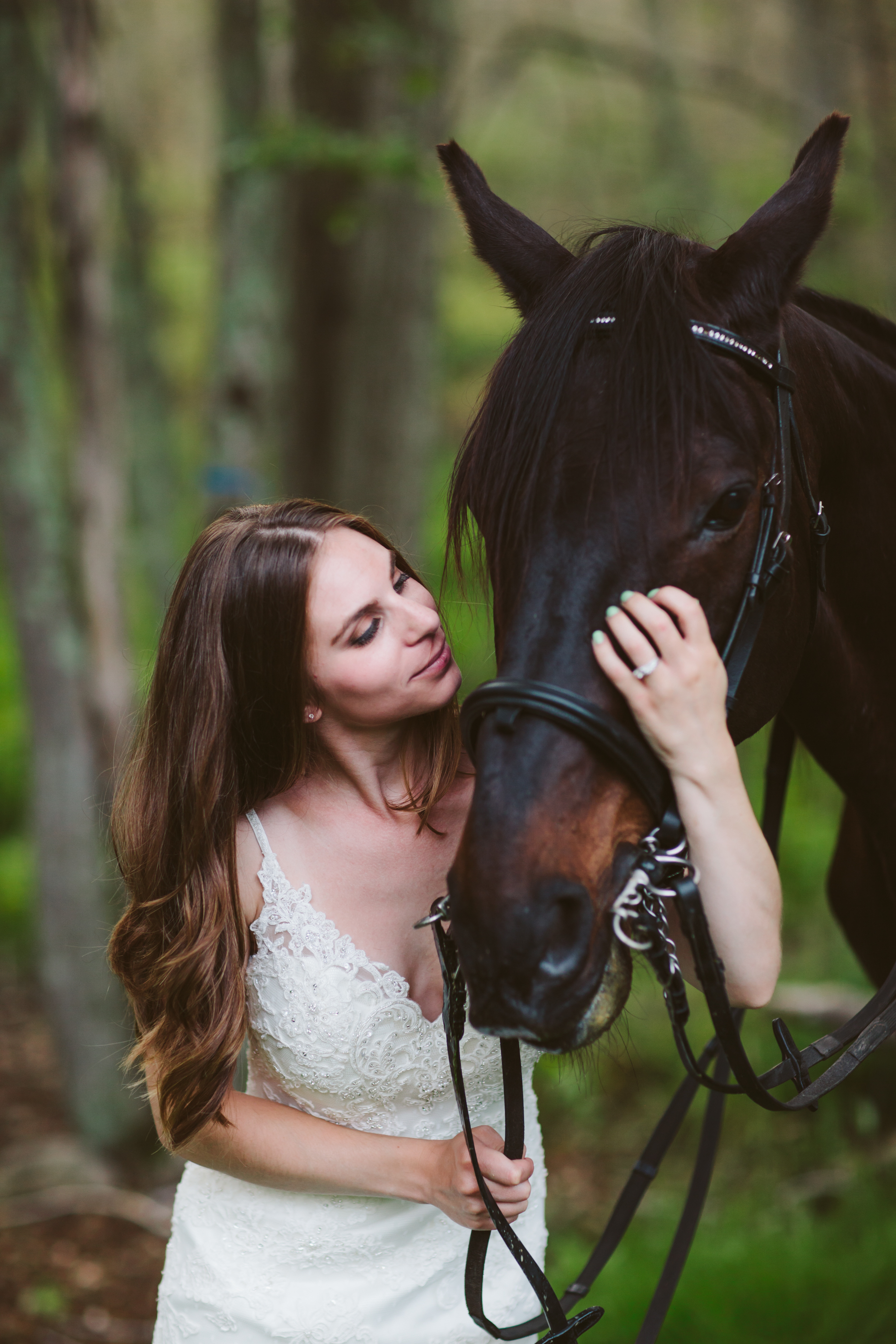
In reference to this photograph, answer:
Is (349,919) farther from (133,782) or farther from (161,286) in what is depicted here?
(161,286)

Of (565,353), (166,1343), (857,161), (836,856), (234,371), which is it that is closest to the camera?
(565,353)

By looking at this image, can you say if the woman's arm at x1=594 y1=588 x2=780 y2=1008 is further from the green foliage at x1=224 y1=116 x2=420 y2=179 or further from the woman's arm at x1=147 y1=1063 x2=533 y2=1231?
the green foliage at x1=224 y1=116 x2=420 y2=179

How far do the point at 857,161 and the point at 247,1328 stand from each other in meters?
8.00

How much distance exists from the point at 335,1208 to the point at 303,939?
0.52m

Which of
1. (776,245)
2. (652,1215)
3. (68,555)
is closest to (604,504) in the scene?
(776,245)

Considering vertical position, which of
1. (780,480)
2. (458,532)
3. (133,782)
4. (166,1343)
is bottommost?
(166,1343)

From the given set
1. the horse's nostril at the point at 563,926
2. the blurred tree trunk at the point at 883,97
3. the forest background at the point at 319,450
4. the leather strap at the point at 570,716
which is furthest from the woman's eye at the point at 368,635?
the blurred tree trunk at the point at 883,97

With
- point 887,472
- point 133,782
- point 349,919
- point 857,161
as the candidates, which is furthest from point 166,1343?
point 857,161

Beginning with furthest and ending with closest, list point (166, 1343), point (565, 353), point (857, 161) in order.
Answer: point (857, 161)
point (166, 1343)
point (565, 353)

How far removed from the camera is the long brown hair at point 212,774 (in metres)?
1.72

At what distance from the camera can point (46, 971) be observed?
4180 millimetres

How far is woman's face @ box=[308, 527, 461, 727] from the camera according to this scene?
5.63 ft

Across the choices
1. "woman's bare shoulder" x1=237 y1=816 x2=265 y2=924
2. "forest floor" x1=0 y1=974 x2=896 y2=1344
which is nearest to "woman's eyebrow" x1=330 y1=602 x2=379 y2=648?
"woman's bare shoulder" x1=237 y1=816 x2=265 y2=924

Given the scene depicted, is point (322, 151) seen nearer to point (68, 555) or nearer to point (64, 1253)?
point (68, 555)
